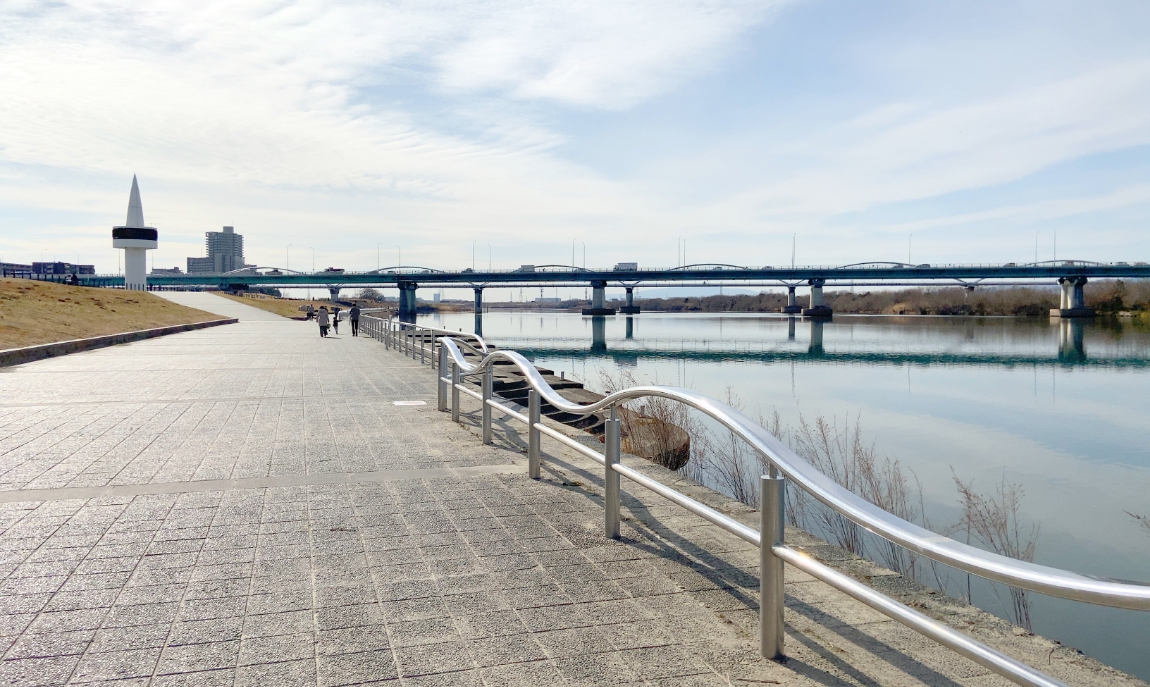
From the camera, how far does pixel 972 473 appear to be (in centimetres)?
1391

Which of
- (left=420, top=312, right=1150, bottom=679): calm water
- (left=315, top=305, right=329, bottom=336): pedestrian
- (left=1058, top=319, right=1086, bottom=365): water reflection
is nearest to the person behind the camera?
(left=420, top=312, right=1150, bottom=679): calm water

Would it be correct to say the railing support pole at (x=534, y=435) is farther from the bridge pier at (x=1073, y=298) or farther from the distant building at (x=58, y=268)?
the distant building at (x=58, y=268)

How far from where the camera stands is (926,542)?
2506mm

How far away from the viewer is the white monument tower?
290 ft

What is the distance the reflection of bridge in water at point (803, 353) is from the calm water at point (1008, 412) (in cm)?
12

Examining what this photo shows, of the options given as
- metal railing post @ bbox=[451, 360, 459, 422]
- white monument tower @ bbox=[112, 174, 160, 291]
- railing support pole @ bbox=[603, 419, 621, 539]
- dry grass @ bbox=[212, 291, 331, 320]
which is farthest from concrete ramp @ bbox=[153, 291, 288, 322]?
railing support pole @ bbox=[603, 419, 621, 539]

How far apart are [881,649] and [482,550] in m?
2.32

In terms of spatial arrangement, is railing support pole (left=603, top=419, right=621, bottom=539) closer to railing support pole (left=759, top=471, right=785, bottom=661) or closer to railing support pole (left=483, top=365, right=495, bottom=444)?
railing support pole (left=759, top=471, right=785, bottom=661)

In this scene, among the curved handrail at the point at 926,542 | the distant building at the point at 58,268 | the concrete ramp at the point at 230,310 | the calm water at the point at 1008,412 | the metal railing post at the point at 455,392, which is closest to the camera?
the curved handrail at the point at 926,542

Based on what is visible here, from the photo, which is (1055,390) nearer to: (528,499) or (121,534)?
(528,499)

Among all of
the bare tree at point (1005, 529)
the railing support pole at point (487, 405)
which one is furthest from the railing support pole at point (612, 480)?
the railing support pole at point (487, 405)

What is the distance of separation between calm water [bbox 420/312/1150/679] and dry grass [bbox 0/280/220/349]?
55.4ft

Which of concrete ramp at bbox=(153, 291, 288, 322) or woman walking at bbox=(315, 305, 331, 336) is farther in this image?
concrete ramp at bbox=(153, 291, 288, 322)

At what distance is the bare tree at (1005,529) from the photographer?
6.39m
